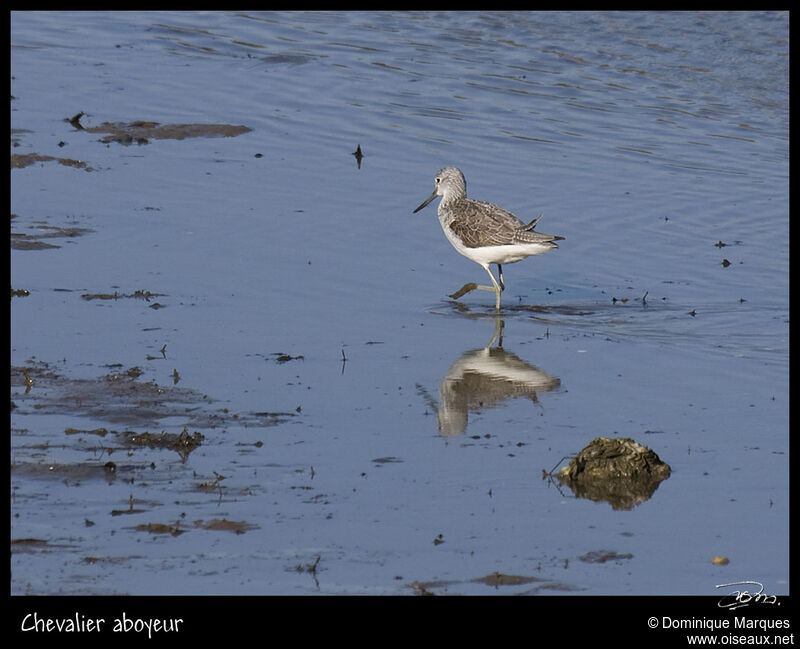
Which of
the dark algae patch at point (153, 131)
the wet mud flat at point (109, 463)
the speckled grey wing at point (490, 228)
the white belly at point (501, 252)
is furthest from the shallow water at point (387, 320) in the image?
the speckled grey wing at point (490, 228)

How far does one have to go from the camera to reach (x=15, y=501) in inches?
283

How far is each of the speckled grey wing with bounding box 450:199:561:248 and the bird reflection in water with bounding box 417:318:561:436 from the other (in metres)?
1.73

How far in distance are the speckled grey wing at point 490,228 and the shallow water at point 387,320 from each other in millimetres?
502

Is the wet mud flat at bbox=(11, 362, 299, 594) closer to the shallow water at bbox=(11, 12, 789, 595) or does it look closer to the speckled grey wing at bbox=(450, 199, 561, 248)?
the shallow water at bbox=(11, 12, 789, 595)

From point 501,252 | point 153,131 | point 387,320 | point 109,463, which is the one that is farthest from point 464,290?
point 153,131

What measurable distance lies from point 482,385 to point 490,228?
300cm

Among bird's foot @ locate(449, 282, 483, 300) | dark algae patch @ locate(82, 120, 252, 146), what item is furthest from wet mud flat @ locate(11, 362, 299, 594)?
dark algae patch @ locate(82, 120, 252, 146)

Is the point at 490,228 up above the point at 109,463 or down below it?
above

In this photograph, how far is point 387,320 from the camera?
36.5 feet

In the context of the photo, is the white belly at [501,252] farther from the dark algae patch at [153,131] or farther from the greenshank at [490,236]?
the dark algae patch at [153,131]

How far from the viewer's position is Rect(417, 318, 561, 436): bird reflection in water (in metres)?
9.07

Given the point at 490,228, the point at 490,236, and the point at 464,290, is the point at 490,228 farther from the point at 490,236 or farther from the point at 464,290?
the point at 464,290
